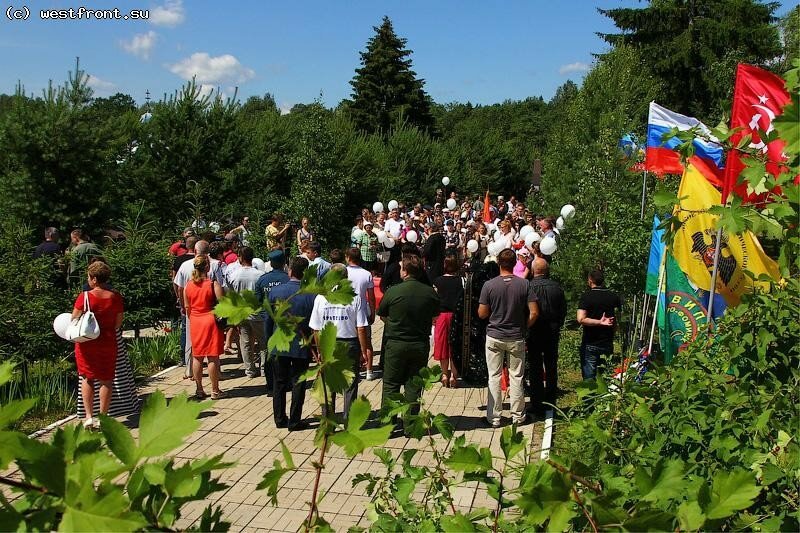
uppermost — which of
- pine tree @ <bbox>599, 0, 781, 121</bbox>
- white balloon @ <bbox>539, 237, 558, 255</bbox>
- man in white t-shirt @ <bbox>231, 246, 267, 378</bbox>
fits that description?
pine tree @ <bbox>599, 0, 781, 121</bbox>

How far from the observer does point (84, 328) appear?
5.92m

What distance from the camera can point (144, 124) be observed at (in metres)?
18.8

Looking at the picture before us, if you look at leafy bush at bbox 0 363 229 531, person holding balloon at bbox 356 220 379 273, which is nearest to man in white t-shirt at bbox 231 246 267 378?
person holding balloon at bbox 356 220 379 273

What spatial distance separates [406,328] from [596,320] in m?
2.09

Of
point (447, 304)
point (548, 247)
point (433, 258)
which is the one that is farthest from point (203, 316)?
point (433, 258)

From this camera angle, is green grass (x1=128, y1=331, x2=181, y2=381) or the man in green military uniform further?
green grass (x1=128, y1=331, x2=181, y2=381)

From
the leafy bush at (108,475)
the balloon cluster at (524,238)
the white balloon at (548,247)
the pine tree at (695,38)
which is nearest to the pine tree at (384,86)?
the pine tree at (695,38)

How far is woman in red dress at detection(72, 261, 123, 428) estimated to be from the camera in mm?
6066

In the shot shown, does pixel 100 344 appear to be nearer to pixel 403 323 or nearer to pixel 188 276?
pixel 188 276

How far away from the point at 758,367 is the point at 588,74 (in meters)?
13.4

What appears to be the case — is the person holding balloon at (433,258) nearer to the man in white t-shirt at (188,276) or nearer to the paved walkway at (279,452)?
the paved walkway at (279,452)

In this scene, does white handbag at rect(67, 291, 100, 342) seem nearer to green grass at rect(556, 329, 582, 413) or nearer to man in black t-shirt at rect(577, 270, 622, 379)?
man in black t-shirt at rect(577, 270, 622, 379)

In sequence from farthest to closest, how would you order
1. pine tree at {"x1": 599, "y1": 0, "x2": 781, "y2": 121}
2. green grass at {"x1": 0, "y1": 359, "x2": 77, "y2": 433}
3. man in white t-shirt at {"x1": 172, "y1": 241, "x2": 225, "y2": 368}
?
pine tree at {"x1": 599, "y1": 0, "x2": 781, "y2": 121} → man in white t-shirt at {"x1": 172, "y1": 241, "x2": 225, "y2": 368} → green grass at {"x1": 0, "y1": 359, "x2": 77, "y2": 433}

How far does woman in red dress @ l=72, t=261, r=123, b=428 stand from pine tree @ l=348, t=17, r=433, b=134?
43821 mm
